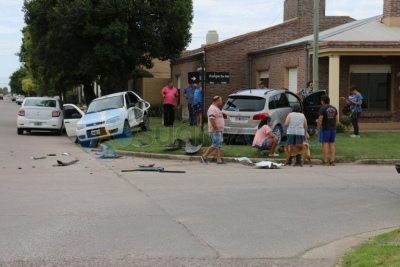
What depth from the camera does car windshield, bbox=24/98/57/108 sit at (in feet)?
85.0

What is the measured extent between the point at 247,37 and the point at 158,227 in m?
22.8

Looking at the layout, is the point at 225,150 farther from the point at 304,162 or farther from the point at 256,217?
the point at 256,217

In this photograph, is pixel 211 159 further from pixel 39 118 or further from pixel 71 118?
pixel 39 118

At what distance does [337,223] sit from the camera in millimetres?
8578

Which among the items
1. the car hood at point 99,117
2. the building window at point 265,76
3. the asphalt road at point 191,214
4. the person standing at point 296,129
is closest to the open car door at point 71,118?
the car hood at point 99,117

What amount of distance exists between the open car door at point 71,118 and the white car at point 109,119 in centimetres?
118

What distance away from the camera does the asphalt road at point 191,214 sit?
6867mm

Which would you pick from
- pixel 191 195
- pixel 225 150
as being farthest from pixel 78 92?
pixel 191 195

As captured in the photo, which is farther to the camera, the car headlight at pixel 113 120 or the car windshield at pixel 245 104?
the car headlight at pixel 113 120

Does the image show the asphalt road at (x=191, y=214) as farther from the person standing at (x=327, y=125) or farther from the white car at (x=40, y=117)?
Result: the white car at (x=40, y=117)

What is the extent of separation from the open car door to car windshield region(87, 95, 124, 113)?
44.4 inches

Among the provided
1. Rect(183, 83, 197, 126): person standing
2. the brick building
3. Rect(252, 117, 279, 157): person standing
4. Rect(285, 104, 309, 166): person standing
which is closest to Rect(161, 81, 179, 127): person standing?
Rect(183, 83, 197, 126): person standing

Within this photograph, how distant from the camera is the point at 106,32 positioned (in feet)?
84.8

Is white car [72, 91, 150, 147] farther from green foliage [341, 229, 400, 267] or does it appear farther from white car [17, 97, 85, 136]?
green foliage [341, 229, 400, 267]
